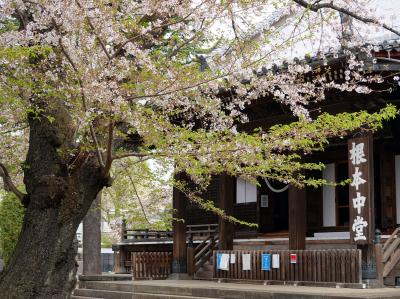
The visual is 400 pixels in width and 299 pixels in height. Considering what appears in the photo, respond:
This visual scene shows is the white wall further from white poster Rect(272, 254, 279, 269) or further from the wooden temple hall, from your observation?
white poster Rect(272, 254, 279, 269)

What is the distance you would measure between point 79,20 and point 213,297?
7255 mm

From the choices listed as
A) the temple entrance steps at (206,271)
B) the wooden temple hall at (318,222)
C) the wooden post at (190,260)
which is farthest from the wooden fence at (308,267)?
the wooden post at (190,260)

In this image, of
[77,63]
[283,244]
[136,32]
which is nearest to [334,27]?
[136,32]

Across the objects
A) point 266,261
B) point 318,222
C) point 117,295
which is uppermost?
point 318,222

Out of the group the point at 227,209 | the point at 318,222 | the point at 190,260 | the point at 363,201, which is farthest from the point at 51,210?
the point at 318,222

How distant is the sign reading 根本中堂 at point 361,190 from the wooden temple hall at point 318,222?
0.02 metres

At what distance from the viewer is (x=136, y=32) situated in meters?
8.02

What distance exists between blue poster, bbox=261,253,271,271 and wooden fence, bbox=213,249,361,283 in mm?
70

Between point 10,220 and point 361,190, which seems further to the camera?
point 10,220

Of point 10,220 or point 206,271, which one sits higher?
point 10,220

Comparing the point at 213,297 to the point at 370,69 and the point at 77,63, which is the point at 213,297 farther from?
the point at 77,63

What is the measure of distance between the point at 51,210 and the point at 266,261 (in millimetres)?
7061

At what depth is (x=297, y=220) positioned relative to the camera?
1384cm

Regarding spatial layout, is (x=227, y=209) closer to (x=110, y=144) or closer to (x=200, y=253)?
(x=200, y=253)
